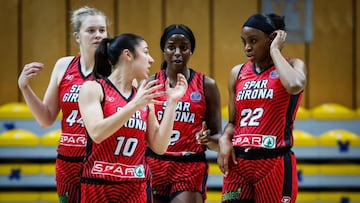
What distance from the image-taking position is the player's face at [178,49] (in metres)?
4.43

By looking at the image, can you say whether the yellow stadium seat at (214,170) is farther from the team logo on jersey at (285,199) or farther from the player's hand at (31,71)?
the player's hand at (31,71)

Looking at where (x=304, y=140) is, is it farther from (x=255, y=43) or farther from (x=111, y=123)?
(x=111, y=123)

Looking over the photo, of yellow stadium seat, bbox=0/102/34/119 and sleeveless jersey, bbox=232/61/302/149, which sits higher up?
sleeveless jersey, bbox=232/61/302/149

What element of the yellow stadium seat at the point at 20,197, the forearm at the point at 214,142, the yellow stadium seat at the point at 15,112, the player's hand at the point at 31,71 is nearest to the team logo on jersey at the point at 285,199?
the forearm at the point at 214,142

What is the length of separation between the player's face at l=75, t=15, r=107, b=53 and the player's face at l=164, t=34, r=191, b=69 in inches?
17.1

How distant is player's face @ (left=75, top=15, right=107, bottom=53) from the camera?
4.45m

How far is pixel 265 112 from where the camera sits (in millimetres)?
3986

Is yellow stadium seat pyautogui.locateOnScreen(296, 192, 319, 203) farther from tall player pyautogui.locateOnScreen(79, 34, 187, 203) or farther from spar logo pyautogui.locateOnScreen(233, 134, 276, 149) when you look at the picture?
tall player pyautogui.locateOnScreen(79, 34, 187, 203)

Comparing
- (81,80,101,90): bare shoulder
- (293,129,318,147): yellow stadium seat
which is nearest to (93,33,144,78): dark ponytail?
(81,80,101,90): bare shoulder

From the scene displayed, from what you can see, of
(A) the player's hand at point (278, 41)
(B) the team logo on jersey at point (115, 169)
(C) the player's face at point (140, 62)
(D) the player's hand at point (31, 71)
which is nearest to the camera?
(B) the team logo on jersey at point (115, 169)

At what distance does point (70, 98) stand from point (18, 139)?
2.96 m

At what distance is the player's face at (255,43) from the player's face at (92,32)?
978 millimetres

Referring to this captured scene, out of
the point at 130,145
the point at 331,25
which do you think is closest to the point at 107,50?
the point at 130,145

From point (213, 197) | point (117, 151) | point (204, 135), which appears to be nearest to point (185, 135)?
point (204, 135)
